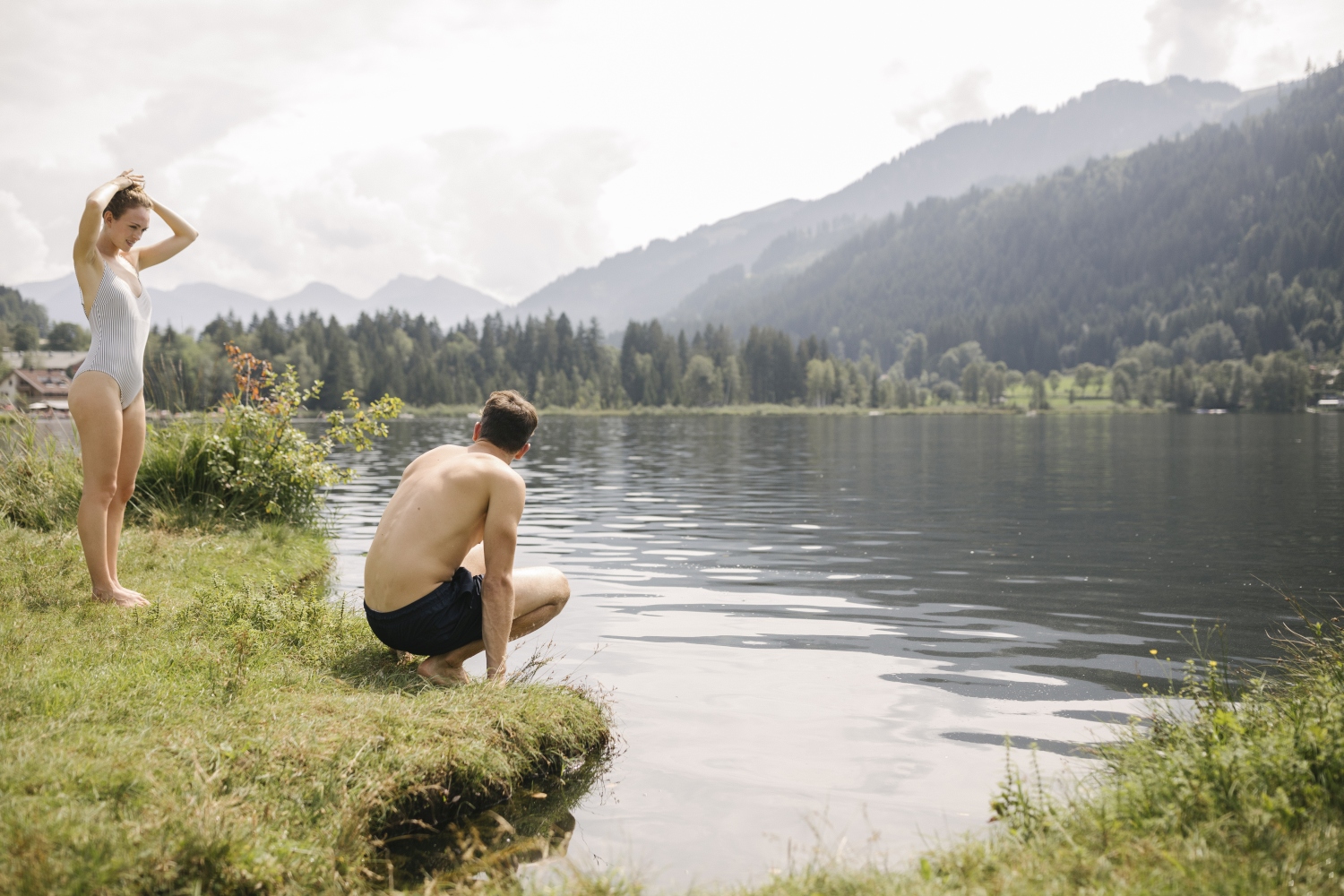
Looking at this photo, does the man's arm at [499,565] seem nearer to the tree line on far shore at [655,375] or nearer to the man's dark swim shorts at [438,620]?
the man's dark swim shorts at [438,620]

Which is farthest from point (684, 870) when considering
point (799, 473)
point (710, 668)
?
point (799, 473)

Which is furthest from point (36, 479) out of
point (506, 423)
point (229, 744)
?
point (229, 744)

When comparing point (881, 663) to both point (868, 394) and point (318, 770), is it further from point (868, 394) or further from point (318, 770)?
point (868, 394)

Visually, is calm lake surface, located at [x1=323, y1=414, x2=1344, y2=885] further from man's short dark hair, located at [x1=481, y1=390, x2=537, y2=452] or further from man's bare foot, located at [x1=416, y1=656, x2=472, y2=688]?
man's short dark hair, located at [x1=481, y1=390, x2=537, y2=452]

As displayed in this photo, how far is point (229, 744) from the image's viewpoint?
461 cm

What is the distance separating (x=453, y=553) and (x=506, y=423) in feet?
3.39

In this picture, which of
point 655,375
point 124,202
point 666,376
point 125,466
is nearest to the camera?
point 124,202

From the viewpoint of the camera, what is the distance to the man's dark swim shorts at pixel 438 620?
636 cm

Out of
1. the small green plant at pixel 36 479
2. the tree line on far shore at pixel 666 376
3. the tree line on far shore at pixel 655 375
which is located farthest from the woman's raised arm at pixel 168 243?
the tree line on far shore at pixel 666 376

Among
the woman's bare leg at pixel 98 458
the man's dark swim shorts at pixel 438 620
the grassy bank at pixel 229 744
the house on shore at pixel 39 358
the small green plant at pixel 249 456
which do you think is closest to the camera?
the grassy bank at pixel 229 744

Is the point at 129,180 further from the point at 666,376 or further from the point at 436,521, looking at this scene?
the point at 666,376

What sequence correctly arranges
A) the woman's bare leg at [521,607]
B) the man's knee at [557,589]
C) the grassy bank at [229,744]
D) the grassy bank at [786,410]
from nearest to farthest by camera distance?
1. the grassy bank at [229,744]
2. the woman's bare leg at [521,607]
3. the man's knee at [557,589]
4. the grassy bank at [786,410]

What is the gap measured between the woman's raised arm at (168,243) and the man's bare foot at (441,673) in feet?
15.4

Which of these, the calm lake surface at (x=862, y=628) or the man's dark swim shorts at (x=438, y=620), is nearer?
the calm lake surface at (x=862, y=628)
